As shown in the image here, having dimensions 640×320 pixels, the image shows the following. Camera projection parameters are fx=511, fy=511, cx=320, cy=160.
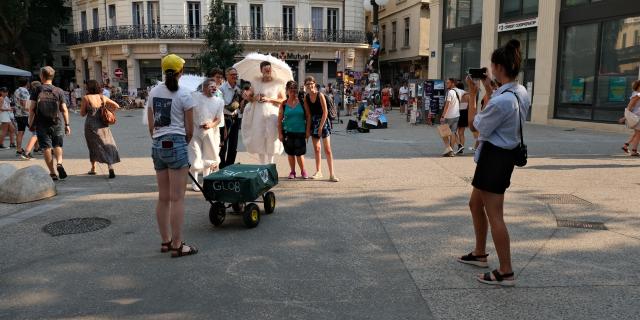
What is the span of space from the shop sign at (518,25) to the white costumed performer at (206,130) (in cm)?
1617

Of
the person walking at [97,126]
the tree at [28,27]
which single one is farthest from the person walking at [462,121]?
the tree at [28,27]

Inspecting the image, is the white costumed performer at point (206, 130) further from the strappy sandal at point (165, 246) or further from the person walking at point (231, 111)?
the strappy sandal at point (165, 246)

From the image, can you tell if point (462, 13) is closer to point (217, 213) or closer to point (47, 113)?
point (47, 113)

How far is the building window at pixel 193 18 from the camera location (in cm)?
3591

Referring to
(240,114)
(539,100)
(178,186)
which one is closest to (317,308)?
(178,186)

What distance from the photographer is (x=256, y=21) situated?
36906mm

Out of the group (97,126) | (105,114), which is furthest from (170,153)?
(97,126)

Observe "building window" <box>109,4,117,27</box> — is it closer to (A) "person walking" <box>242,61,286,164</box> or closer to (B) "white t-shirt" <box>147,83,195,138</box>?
(A) "person walking" <box>242,61,286,164</box>

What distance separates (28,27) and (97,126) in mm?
39381

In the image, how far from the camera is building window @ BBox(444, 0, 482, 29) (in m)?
23.2

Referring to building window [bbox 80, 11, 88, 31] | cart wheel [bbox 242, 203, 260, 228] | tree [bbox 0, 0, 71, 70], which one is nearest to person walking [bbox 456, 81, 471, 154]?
cart wheel [bbox 242, 203, 260, 228]

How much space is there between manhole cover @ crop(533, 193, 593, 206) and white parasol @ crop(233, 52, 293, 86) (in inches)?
167

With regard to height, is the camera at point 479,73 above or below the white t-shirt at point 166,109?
above

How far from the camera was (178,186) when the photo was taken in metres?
4.77
